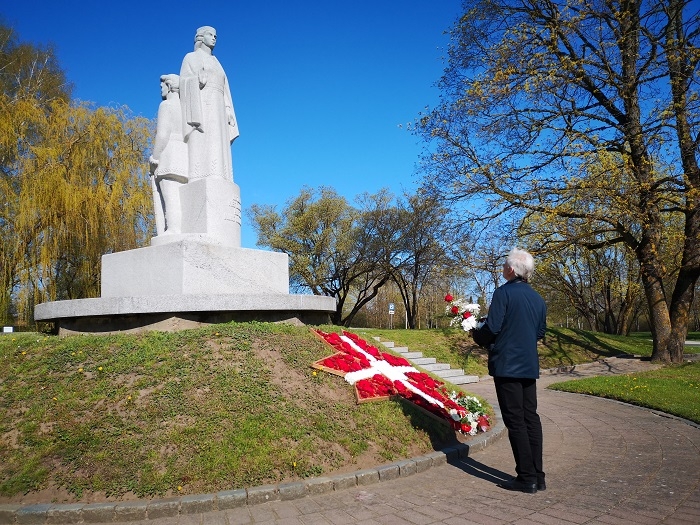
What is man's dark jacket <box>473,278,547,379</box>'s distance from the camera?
15.4 ft

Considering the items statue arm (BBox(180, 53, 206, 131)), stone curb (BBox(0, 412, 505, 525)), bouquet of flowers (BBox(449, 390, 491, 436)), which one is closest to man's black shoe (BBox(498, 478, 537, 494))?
stone curb (BBox(0, 412, 505, 525))

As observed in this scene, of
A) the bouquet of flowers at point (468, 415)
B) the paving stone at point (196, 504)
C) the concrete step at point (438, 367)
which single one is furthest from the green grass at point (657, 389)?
the paving stone at point (196, 504)

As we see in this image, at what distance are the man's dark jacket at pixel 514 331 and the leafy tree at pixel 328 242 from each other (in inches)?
1131

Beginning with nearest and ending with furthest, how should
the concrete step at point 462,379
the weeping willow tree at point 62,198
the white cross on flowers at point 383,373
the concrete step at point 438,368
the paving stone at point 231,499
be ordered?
the paving stone at point 231,499 → the white cross on flowers at point 383,373 → the concrete step at point 462,379 → the concrete step at point 438,368 → the weeping willow tree at point 62,198

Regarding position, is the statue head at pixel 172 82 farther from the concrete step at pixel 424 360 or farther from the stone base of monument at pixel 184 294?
the concrete step at pixel 424 360

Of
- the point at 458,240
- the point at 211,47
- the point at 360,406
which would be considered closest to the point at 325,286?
the point at 458,240

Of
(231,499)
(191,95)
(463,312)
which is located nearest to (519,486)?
(463,312)

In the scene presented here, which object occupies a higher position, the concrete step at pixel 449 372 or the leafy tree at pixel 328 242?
the leafy tree at pixel 328 242

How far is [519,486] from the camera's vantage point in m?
4.73

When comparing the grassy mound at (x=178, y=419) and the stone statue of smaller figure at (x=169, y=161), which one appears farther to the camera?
the stone statue of smaller figure at (x=169, y=161)

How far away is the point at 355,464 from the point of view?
5273 millimetres

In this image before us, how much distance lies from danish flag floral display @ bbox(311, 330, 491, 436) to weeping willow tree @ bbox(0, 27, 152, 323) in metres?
13.9

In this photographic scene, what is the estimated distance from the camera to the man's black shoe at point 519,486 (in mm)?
4656

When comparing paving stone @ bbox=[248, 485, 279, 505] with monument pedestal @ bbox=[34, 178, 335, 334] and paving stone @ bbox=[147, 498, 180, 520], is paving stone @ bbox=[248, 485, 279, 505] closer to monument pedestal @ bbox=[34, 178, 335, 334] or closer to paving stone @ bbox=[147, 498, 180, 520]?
paving stone @ bbox=[147, 498, 180, 520]
